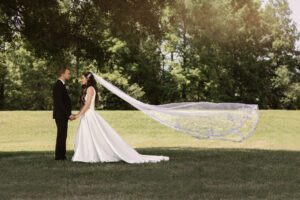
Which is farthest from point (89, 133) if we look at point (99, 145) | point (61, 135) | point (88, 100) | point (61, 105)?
point (61, 105)

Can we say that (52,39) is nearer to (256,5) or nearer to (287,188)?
(287,188)

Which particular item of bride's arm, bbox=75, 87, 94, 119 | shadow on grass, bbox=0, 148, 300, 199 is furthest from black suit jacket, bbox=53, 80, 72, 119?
shadow on grass, bbox=0, 148, 300, 199

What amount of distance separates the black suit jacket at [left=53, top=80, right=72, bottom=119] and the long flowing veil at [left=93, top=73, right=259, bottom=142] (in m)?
1.38

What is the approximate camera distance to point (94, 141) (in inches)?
598

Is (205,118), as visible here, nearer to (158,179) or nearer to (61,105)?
(61,105)

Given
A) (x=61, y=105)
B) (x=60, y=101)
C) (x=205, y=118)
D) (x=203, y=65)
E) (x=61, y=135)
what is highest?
(x=203, y=65)

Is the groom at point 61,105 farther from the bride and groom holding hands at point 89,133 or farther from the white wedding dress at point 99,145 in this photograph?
the white wedding dress at point 99,145

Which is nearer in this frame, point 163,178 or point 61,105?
Result: point 163,178

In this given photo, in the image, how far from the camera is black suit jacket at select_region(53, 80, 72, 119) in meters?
15.0

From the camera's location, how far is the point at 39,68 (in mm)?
60219

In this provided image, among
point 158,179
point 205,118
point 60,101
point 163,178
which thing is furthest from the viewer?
point 205,118

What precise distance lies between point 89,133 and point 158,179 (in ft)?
13.9

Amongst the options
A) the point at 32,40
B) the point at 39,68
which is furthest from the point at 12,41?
the point at 39,68

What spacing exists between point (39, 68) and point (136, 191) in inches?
2039
